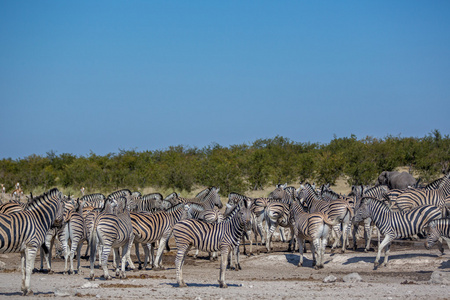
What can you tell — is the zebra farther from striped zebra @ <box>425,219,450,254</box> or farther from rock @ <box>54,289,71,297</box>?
striped zebra @ <box>425,219,450,254</box>

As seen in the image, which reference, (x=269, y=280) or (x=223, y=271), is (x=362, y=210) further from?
(x=223, y=271)

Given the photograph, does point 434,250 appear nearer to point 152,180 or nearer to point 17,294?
point 17,294

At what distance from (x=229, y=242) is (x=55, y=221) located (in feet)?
11.8

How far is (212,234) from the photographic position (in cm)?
1210

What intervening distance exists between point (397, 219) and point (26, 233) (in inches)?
371

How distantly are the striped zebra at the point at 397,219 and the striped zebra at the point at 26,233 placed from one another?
332 inches

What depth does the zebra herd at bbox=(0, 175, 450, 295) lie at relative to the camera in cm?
1140

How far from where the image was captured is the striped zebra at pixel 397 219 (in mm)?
14945

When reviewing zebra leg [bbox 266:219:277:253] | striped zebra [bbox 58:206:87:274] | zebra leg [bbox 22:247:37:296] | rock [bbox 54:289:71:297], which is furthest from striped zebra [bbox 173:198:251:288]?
zebra leg [bbox 266:219:277:253]

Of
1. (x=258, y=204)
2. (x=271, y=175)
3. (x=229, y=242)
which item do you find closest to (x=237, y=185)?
(x=271, y=175)

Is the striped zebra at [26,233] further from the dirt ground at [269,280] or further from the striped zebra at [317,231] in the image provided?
the striped zebra at [317,231]

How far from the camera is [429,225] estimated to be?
14227 mm

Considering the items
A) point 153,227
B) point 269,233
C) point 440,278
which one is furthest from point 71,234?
point 440,278

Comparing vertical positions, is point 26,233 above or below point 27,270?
above
